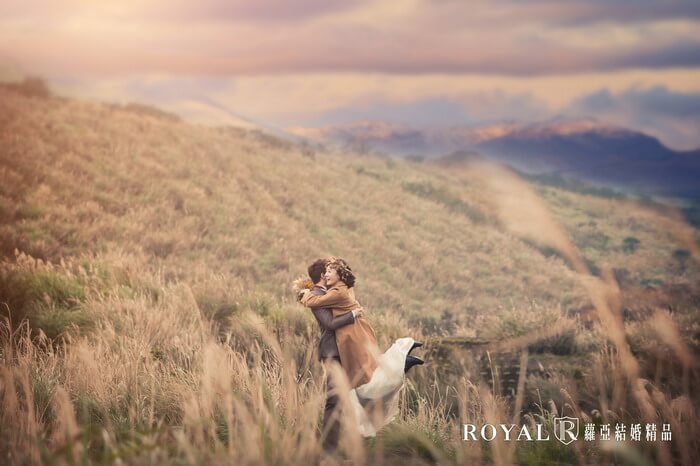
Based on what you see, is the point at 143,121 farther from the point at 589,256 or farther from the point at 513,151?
the point at 513,151

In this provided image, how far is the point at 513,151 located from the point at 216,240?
2608 cm

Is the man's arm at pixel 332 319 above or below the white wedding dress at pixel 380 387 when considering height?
above

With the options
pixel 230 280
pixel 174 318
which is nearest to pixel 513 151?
pixel 230 280

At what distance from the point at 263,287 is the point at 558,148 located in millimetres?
29212

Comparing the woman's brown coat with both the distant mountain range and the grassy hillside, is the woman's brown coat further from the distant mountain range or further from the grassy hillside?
the distant mountain range

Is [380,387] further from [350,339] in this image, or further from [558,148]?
[558,148]

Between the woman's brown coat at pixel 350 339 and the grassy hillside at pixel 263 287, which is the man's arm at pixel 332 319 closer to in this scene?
the woman's brown coat at pixel 350 339

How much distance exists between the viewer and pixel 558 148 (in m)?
38.7

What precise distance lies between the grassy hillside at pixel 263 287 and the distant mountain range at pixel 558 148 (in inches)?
62.3

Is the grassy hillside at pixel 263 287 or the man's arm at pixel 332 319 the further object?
the man's arm at pixel 332 319

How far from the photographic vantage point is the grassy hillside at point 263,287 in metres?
4.28

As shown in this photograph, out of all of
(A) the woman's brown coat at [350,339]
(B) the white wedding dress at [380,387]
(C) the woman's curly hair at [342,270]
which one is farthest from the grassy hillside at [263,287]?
(C) the woman's curly hair at [342,270]

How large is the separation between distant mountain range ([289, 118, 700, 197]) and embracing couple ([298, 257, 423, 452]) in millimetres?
25113

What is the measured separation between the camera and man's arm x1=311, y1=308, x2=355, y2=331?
5617 mm
